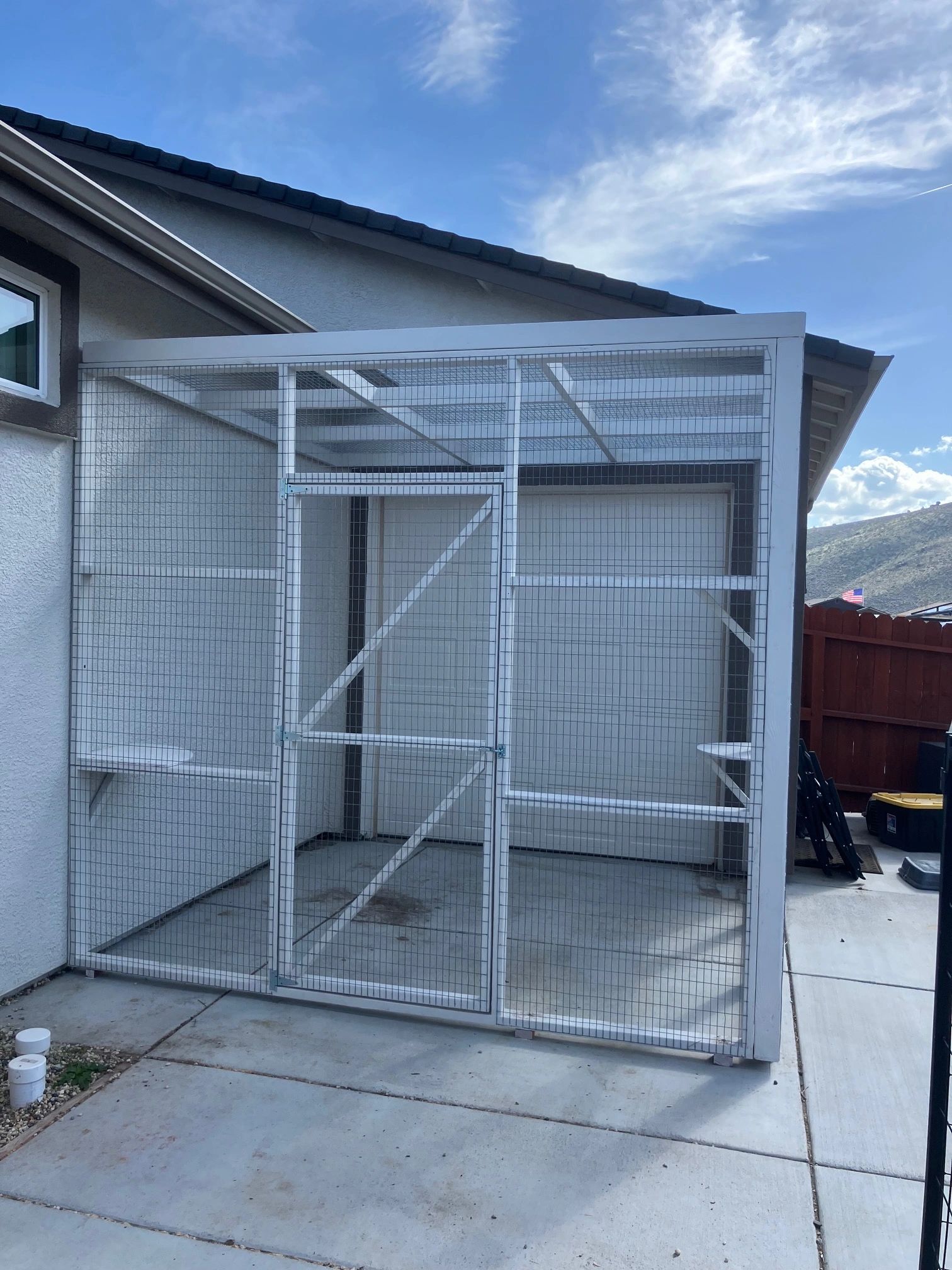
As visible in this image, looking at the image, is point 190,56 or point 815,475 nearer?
point 190,56

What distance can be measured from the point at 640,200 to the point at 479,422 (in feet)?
19.2

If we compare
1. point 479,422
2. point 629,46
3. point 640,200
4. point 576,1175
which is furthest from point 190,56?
point 576,1175

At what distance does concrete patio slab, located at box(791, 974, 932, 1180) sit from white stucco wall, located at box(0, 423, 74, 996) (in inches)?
120

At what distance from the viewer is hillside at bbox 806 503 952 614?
4234 cm

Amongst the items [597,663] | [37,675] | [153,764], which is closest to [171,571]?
[37,675]

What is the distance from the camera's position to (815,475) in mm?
8133

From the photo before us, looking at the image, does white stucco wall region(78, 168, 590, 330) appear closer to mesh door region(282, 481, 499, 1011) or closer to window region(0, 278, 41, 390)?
mesh door region(282, 481, 499, 1011)

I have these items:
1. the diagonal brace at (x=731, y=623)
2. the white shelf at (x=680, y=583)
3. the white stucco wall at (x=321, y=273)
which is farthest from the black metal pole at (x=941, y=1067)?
the white stucco wall at (x=321, y=273)

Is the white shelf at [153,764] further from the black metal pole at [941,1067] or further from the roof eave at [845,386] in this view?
the roof eave at [845,386]

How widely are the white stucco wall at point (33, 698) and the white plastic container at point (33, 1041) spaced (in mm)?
672

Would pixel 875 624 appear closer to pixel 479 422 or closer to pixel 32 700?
pixel 479 422

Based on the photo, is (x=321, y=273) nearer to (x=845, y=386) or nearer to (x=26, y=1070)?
(x=845, y=386)

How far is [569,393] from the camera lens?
12.3 feet

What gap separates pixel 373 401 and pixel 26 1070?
9.29 ft
